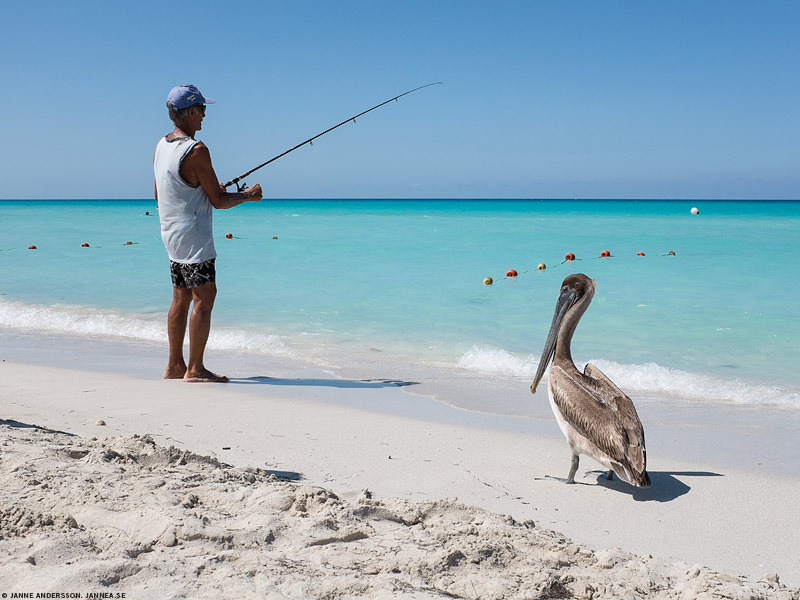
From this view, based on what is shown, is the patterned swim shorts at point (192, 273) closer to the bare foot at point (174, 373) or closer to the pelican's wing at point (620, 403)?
the bare foot at point (174, 373)

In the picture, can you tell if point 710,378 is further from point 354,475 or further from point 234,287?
point 234,287

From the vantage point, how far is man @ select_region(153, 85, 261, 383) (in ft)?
16.8

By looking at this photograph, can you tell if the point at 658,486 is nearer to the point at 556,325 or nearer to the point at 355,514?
the point at 556,325

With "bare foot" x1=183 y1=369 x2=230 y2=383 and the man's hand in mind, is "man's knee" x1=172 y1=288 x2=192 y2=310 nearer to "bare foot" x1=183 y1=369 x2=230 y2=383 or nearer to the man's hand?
"bare foot" x1=183 y1=369 x2=230 y2=383

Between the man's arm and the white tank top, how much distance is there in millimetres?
73

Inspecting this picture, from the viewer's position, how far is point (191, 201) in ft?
17.1

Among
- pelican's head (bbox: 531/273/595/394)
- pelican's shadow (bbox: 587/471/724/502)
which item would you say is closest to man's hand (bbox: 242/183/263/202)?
pelican's head (bbox: 531/273/595/394)

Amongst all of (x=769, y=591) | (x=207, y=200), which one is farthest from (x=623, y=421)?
(x=207, y=200)

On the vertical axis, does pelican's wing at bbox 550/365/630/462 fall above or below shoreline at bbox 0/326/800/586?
above

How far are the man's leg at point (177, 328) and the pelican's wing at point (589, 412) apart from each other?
3.01 meters

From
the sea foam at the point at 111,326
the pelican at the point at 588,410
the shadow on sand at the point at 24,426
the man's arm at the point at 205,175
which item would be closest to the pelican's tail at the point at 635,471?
the pelican at the point at 588,410

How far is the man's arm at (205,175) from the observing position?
5.07 meters

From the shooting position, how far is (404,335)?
8594 mm

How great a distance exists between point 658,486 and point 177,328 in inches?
146
